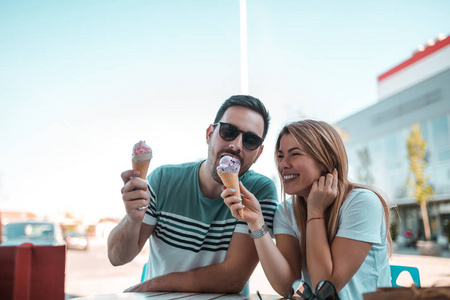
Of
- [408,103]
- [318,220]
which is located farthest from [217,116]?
[408,103]

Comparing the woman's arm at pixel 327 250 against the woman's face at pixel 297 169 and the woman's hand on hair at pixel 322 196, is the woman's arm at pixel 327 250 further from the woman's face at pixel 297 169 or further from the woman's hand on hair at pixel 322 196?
the woman's face at pixel 297 169

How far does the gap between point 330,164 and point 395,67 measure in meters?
33.7

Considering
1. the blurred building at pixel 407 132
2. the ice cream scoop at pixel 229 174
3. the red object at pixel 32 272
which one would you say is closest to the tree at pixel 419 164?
the blurred building at pixel 407 132

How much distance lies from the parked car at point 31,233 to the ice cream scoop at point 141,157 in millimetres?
7546

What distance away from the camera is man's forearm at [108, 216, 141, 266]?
7.50ft

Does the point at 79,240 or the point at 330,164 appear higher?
the point at 330,164

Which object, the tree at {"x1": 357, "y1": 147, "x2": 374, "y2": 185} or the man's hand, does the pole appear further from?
the tree at {"x1": 357, "y1": 147, "x2": 374, "y2": 185}

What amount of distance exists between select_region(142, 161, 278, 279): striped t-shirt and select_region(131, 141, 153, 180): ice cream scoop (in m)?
0.53

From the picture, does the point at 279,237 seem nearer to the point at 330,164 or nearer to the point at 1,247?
the point at 330,164

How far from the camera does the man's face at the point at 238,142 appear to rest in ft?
7.98

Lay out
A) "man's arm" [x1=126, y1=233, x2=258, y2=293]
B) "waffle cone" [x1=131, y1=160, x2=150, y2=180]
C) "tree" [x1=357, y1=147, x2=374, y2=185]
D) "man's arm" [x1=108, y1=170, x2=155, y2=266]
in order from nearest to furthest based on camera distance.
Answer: "man's arm" [x1=108, y1=170, x2=155, y2=266] → "waffle cone" [x1=131, y1=160, x2=150, y2=180] → "man's arm" [x1=126, y1=233, x2=258, y2=293] → "tree" [x1=357, y1=147, x2=374, y2=185]

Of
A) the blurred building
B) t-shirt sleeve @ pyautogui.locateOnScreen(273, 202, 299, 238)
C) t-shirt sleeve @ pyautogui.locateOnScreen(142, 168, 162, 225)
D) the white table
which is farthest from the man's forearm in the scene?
the blurred building

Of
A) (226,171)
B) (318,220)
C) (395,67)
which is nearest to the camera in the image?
(318,220)

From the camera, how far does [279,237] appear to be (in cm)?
220
